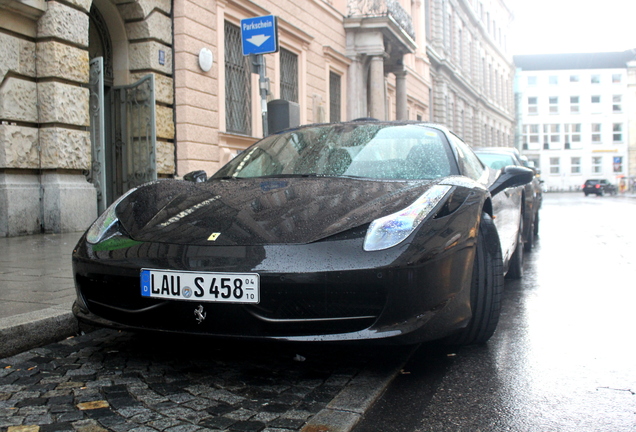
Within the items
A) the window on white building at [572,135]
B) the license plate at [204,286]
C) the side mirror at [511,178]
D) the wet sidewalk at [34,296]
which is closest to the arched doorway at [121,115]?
the wet sidewalk at [34,296]

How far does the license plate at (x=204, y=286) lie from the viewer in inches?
104

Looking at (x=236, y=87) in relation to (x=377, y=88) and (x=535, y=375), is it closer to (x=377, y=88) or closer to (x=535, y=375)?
(x=377, y=88)

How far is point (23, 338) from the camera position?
11.1 feet

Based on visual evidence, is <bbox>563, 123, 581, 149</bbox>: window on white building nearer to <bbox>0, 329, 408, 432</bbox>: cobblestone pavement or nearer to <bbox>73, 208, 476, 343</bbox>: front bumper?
<bbox>0, 329, 408, 432</bbox>: cobblestone pavement

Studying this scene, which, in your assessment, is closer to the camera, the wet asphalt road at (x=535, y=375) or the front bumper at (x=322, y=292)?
the wet asphalt road at (x=535, y=375)

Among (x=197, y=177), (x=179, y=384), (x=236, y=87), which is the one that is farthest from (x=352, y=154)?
(x=236, y=87)

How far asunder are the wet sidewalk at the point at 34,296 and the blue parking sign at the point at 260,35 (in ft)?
11.1

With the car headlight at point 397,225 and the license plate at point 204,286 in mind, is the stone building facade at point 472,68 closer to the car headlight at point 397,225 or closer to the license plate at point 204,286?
the car headlight at point 397,225

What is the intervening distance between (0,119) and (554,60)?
86.2 m

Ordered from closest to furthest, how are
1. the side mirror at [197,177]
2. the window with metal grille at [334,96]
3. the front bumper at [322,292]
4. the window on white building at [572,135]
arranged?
the front bumper at [322,292] < the side mirror at [197,177] < the window with metal grille at [334,96] < the window on white building at [572,135]

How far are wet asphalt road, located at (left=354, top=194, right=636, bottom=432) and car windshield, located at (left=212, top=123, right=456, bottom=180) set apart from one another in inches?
40.6

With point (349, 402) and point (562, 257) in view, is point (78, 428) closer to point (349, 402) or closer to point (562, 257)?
point (349, 402)

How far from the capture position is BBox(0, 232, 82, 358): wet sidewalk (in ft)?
11.1

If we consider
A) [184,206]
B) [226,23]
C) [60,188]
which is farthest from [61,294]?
[226,23]
